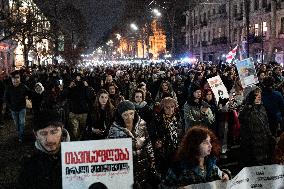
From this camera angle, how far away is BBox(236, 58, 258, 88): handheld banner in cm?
1227

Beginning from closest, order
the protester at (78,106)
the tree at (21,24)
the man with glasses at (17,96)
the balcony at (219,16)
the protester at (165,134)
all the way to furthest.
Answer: the protester at (165,134), the protester at (78,106), the man with glasses at (17,96), the tree at (21,24), the balcony at (219,16)

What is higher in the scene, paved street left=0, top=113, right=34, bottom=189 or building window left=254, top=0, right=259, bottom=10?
building window left=254, top=0, right=259, bottom=10

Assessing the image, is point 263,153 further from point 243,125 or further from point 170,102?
point 170,102

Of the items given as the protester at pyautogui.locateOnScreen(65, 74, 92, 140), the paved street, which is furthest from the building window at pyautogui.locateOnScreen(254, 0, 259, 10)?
the protester at pyautogui.locateOnScreen(65, 74, 92, 140)

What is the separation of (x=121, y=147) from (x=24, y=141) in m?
10.6

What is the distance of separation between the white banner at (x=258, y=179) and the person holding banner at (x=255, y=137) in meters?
4.63

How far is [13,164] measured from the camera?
11047 mm

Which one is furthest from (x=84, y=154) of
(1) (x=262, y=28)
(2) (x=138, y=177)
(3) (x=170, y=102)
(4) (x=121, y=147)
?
(1) (x=262, y=28)

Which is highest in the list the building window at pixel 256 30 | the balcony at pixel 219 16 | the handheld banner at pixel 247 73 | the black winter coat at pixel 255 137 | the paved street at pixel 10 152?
the balcony at pixel 219 16

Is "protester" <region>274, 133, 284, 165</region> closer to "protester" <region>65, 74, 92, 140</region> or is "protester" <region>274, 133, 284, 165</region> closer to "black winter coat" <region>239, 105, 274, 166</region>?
"black winter coat" <region>239, 105, 274, 166</region>

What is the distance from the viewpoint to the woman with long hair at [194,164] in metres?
4.38

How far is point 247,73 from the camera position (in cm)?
1255

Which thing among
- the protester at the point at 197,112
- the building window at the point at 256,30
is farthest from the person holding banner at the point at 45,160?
the building window at the point at 256,30

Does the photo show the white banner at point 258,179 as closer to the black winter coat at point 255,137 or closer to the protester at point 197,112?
the black winter coat at point 255,137
